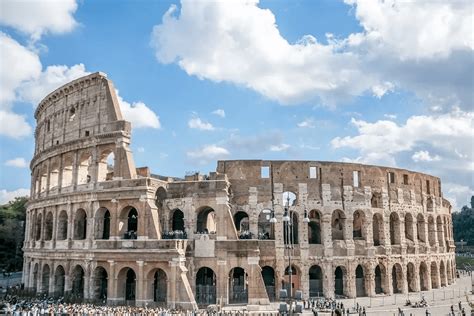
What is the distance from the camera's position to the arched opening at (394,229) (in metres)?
38.7

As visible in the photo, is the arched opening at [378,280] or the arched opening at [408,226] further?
the arched opening at [408,226]

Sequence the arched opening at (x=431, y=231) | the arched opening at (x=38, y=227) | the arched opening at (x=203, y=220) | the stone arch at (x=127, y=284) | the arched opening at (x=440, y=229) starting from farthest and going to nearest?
the arched opening at (x=440, y=229) < the arched opening at (x=431, y=231) < the arched opening at (x=38, y=227) < the arched opening at (x=203, y=220) < the stone arch at (x=127, y=284)

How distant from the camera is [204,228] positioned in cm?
3475

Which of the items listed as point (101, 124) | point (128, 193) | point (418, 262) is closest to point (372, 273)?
point (418, 262)

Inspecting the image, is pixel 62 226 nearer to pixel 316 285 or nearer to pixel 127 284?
pixel 127 284

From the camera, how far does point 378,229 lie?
38.0 m

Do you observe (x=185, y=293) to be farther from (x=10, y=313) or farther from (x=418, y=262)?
(x=418, y=262)

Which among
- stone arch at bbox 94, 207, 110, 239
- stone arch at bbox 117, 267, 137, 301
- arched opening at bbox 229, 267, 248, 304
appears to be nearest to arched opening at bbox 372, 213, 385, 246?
arched opening at bbox 229, 267, 248, 304

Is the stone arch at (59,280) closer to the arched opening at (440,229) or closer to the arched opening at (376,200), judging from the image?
the arched opening at (376,200)

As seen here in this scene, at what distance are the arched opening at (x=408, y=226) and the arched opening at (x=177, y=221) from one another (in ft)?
68.8

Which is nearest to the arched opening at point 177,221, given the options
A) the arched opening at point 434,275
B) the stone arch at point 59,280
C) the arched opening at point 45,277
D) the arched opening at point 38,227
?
the stone arch at point 59,280

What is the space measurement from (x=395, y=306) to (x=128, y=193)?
20829 mm

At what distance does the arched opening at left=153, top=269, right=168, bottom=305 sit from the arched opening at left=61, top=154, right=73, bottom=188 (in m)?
11.6

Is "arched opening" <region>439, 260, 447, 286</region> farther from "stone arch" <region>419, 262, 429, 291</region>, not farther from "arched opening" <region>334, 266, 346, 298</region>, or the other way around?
"arched opening" <region>334, 266, 346, 298</region>
